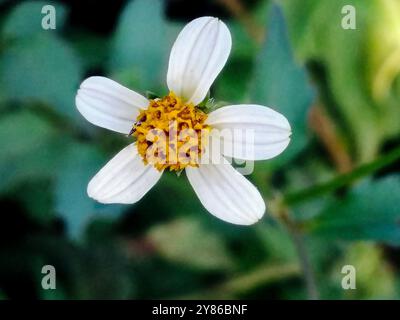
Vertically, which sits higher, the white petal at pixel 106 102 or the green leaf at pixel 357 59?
the green leaf at pixel 357 59

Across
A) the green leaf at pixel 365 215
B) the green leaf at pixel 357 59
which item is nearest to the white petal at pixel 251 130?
the green leaf at pixel 365 215

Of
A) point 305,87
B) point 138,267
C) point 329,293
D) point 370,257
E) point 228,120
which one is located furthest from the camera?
point 138,267

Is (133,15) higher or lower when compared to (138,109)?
higher

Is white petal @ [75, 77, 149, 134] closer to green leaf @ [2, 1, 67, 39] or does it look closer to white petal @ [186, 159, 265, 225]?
white petal @ [186, 159, 265, 225]

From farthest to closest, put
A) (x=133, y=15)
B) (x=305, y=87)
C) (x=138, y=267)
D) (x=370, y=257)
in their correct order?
(x=138, y=267)
(x=370, y=257)
(x=133, y=15)
(x=305, y=87)

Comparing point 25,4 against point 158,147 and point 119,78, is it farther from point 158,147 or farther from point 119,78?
point 158,147

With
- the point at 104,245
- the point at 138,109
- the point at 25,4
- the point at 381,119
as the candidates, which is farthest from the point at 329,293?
the point at 25,4

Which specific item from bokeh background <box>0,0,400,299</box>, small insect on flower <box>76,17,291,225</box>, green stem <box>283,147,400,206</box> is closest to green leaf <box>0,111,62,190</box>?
bokeh background <box>0,0,400,299</box>

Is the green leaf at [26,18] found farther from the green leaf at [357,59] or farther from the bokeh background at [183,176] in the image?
the green leaf at [357,59]
